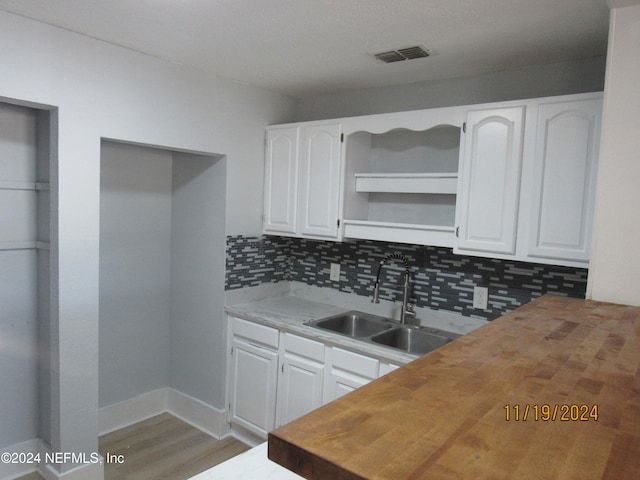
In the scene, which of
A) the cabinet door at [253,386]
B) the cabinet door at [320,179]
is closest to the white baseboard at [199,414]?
the cabinet door at [253,386]

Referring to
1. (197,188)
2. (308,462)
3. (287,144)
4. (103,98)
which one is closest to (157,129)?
(103,98)

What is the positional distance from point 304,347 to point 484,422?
86.3 inches

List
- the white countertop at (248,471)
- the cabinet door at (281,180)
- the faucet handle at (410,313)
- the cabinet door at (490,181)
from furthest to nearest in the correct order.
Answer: the cabinet door at (281,180) < the faucet handle at (410,313) < the cabinet door at (490,181) < the white countertop at (248,471)

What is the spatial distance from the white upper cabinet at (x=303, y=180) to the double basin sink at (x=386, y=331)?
0.57m

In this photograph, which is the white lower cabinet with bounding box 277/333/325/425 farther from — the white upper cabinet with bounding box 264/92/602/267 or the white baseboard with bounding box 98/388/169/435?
the white baseboard with bounding box 98/388/169/435

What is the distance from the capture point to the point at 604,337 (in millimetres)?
1071

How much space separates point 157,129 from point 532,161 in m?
2.08

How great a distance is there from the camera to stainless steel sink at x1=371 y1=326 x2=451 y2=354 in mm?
2707

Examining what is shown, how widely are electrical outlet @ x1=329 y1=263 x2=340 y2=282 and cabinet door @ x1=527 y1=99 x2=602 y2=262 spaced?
1.45m

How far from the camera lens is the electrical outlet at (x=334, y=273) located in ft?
11.0

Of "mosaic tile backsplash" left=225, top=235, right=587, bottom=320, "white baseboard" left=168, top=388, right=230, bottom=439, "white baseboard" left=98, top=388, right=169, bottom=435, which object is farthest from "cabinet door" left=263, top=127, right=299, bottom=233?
"white baseboard" left=98, top=388, right=169, bottom=435

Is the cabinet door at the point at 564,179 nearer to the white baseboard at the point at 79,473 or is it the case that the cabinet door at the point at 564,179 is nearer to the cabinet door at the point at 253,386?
the cabinet door at the point at 253,386

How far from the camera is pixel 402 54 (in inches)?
95.4

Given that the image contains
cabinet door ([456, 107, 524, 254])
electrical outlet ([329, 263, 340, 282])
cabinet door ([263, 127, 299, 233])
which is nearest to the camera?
cabinet door ([456, 107, 524, 254])
